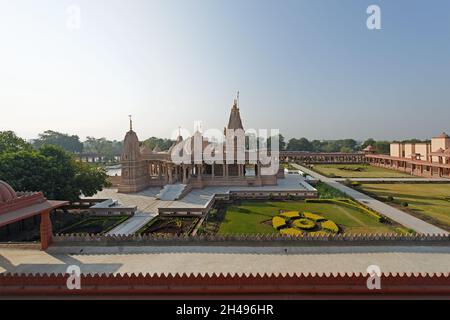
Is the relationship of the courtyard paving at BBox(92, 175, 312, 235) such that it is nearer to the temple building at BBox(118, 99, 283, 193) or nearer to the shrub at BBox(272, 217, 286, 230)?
the temple building at BBox(118, 99, 283, 193)

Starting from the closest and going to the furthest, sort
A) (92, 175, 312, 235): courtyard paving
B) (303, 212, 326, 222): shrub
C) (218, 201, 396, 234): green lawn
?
(218, 201, 396, 234): green lawn → (92, 175, 312, 235): courtyard paving → (303, 212, 326, 222): shrub

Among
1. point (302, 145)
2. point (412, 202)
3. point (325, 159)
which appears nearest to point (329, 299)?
point (412, 202)

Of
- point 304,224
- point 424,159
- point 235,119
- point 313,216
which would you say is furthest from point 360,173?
point 304,224

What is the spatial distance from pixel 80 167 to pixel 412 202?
4322 cm

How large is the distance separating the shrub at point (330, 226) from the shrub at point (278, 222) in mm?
3637

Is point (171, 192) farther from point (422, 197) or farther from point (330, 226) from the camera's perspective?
point (422, 197)

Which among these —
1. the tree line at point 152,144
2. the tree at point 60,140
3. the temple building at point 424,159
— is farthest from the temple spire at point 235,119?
the tree at point 60,140

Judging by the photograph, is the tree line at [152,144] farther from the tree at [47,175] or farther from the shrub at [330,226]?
the shrub at [330,226]

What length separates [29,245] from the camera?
1861cm

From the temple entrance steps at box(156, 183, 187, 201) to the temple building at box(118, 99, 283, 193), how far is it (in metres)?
1.98

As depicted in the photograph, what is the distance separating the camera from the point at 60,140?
128 metres

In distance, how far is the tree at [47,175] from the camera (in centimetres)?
2564

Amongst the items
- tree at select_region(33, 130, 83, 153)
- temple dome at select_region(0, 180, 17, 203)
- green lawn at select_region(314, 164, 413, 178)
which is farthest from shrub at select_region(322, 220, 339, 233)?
tree at select_region(33, 130, 83, 153)

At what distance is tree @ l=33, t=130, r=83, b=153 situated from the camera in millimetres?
124438
